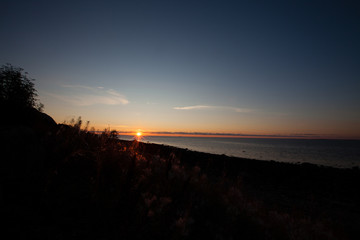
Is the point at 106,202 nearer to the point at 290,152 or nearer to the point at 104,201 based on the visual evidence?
the point at 104,201

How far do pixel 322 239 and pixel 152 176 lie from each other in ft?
13.3

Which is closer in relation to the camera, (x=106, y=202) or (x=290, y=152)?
(x=106, y=202)

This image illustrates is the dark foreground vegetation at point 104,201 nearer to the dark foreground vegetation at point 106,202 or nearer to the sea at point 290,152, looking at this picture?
the dark foreground vegetation at point 106,202

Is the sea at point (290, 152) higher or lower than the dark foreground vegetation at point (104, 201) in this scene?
lower

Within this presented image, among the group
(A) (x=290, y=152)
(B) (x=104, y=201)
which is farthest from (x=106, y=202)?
(A) (x=290, y=152)

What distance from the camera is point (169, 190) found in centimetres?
409

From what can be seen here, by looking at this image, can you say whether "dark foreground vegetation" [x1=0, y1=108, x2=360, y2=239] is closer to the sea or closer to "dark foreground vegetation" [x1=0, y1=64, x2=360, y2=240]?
"dark foreground vegetation" [x1=0, y1=64, x2=360, y2=240]

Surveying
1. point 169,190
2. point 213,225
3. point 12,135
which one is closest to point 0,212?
point 12,135

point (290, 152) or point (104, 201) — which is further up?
point (104, 201)

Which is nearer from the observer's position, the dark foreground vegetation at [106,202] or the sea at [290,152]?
the dark foreground vegetation at [106,202]

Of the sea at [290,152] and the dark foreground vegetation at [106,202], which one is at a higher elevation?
the dark foreground vegetation at [106,202]

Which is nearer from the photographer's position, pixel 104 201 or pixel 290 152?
pixel 104 201

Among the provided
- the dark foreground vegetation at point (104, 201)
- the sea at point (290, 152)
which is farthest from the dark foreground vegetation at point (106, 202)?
the sea at point (290, 152)

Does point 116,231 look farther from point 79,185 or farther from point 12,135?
point 12,135
